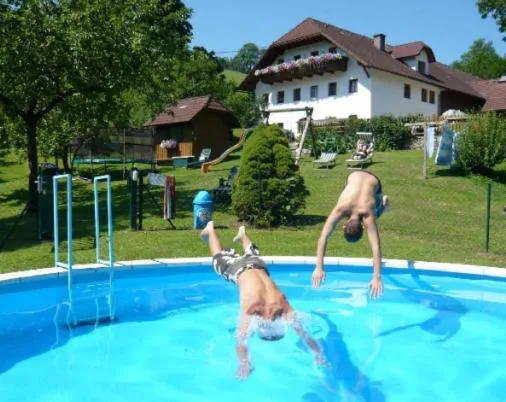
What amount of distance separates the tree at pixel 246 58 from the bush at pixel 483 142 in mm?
119427

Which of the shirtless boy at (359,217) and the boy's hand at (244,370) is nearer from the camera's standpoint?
the boy's hand at (244,370)

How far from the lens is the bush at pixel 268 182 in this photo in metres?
12.6

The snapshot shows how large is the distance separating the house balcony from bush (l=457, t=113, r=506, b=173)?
16.5 metres

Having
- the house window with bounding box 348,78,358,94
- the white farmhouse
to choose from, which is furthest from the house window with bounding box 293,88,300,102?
the house window with bounding box 348,78,358,94

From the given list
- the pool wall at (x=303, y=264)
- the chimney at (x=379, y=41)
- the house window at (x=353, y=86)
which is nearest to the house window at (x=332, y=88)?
the house window at (x=353, y=86)

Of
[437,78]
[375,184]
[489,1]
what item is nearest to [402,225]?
[375,184]

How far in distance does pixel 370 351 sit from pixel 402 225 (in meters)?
7.18

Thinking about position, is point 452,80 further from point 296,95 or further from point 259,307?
point 259,307

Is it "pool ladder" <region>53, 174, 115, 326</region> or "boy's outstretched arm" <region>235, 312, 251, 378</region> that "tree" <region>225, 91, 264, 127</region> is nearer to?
"pool ladder" <region>53, 174, 115, 326</region>

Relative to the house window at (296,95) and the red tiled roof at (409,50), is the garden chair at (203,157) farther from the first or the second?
the red tiled roof at (409,50)

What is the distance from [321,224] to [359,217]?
20.4ft

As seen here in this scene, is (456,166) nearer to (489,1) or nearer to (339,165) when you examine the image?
(339,165)

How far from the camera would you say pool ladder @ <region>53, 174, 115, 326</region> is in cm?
793

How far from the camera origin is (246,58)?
136 m
